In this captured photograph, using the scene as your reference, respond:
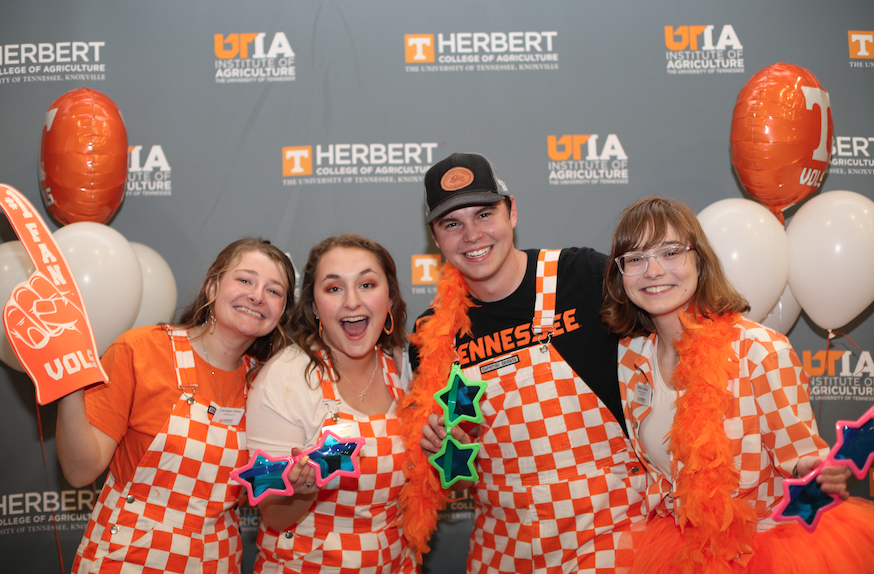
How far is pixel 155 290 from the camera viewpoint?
2.32 m

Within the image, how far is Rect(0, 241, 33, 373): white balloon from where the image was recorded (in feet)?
7.11

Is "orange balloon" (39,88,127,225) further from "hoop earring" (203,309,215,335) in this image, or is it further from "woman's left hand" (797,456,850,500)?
"woman's left hand" (797,456,850,500)

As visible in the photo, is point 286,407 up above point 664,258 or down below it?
below

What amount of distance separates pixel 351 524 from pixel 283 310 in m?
0.77

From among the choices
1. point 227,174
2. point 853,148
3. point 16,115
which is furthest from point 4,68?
point 853,148

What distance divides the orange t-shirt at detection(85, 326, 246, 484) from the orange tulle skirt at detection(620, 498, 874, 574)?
4.85 ft

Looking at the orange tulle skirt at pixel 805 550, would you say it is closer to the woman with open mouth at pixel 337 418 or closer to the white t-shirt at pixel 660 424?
the white t-shirt at pixel 660 424

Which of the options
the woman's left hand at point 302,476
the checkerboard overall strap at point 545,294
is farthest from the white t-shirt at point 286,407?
the checkerboard overall strap at point 545,294

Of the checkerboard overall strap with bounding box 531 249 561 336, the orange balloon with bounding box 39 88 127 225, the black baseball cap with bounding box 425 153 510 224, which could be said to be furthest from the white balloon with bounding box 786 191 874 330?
the orange balloon with bounding box 39 88 127 225

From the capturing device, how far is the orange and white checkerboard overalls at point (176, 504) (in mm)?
1646

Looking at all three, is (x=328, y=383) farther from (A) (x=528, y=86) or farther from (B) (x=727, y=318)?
(A) (x=528, y=86)

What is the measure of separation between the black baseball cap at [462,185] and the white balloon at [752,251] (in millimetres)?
965

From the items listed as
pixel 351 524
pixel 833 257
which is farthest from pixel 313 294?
pixel 833 257

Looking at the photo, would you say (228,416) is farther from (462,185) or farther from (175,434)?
(462,185)
